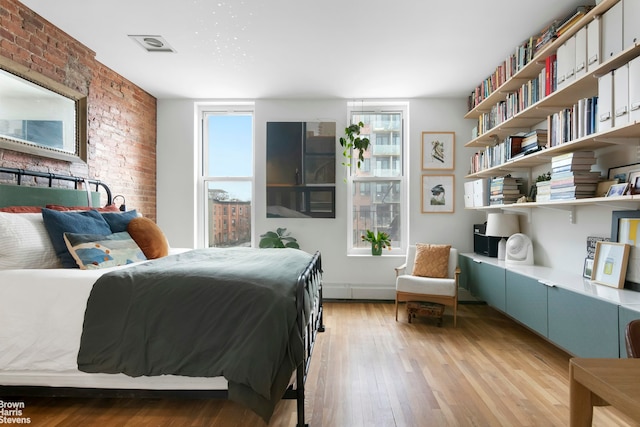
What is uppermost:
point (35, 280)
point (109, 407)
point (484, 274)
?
point (35, 280)

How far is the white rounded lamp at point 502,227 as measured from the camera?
3.96 m

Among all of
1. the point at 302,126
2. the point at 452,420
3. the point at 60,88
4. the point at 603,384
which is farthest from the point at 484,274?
the point at 60,88

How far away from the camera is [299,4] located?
2742 millimetres

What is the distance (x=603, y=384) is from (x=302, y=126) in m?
4.49

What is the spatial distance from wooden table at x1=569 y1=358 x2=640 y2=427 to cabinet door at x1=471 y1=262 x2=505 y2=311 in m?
2.76

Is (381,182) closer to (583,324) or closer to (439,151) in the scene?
(439,151)

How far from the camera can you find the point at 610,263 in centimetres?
251

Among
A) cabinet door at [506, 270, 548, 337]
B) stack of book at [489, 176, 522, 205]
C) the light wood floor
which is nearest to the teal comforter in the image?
the light wood floor

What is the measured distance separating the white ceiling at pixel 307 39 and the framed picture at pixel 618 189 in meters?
1.38

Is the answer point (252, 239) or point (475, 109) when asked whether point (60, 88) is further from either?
point (475, 109)

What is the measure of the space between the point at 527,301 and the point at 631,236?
35.5 inches

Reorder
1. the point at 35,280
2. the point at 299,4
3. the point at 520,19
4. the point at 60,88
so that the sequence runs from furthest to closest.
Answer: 1. the point at 60,88
2. the point at 520,19
3. the point at 299,4
4. the point at 35,280

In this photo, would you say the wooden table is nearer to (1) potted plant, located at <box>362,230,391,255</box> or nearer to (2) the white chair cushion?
(2) the white chair cushion

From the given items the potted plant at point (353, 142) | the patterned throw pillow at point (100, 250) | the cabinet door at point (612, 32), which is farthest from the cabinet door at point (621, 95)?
the patterned throw pillow at point (100, 250)
